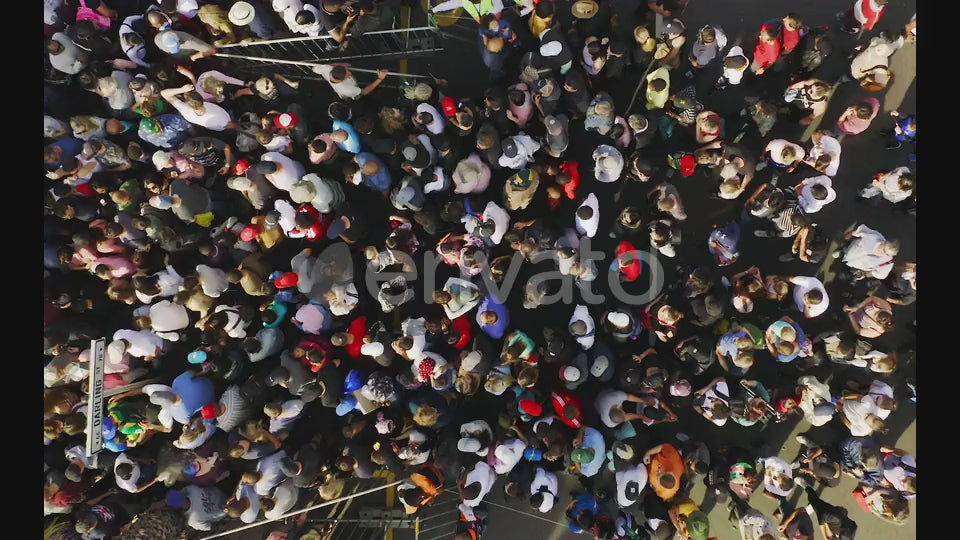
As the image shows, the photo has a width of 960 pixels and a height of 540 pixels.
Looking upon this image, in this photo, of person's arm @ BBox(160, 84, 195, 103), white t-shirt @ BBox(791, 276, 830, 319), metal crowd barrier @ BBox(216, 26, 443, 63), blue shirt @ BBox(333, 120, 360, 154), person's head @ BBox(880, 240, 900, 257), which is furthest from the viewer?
metal crowd barrier @ BBox(216, 26, 443, 63)

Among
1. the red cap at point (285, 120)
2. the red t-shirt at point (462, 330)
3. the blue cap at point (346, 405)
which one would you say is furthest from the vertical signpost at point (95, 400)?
the red t-shirt at point (462, 330)

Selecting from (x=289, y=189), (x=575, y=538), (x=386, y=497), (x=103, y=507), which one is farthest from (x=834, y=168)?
(x=103, y=507)

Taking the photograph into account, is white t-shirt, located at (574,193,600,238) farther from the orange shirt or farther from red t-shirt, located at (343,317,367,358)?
red t-shirt, located at (343,317,367,358)

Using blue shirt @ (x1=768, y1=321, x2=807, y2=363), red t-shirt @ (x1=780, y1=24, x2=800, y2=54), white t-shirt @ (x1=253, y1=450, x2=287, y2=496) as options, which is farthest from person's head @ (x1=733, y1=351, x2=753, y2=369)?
white t-shirt @ (x1=253, y1=450, x2=287, y2=496)

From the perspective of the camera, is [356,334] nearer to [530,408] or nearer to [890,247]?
[530,408]

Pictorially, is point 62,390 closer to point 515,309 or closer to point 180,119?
point 180,119

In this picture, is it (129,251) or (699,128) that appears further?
(129,251)
